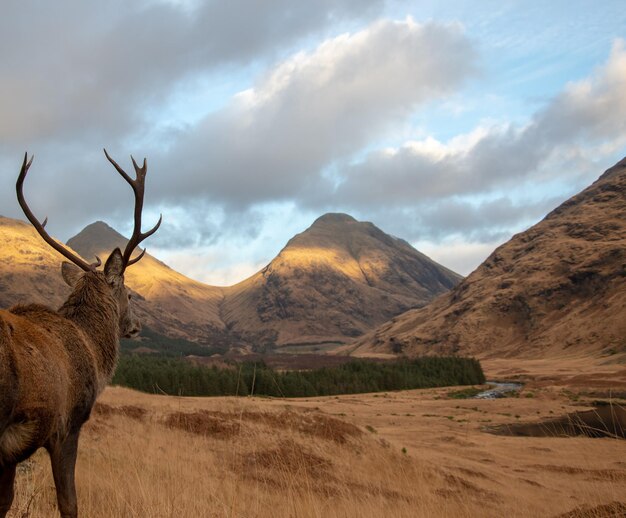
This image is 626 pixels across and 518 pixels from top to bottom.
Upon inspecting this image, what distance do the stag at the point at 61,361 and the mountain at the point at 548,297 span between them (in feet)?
292

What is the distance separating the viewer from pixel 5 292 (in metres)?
151

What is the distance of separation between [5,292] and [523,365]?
135110 mm

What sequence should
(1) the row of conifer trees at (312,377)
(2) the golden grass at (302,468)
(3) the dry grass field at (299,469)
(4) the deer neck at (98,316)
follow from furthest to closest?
(1) the row of conifer trees at (312,377)
(2) the golden grass at (302,468)
(3) the dry grass field at (299,469)
(4) the deer neck at (98,316)

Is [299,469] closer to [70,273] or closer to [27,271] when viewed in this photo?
[70,273]

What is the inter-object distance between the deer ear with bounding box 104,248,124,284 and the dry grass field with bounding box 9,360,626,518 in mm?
2222

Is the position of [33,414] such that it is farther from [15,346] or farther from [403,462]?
[403,462]

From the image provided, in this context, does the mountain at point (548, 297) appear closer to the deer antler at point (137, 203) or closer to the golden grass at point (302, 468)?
the golden grass at point (302, 468)

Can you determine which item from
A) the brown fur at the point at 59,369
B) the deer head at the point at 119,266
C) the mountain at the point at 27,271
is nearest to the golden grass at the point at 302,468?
the brown fur at the point at 59,369

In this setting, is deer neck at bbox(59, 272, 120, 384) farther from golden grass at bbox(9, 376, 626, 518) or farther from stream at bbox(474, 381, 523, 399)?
stream at bbox(474, 381, 523, 399)

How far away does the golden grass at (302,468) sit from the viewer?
24.4 feet

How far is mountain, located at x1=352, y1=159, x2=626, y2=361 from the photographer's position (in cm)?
9756

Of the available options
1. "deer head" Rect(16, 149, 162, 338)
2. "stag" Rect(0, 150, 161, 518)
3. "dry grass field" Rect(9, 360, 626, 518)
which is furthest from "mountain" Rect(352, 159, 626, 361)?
"stag" Rect(0, 150, 161, 518)

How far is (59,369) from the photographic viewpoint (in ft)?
14.6

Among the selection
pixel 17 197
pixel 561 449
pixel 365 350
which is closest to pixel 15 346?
pixel 17 197
